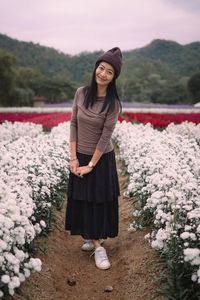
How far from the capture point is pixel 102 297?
9.40 feet

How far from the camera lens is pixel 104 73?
2.92 metres

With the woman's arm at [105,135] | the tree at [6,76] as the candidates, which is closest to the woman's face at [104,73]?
the woman's arm at [105,135]

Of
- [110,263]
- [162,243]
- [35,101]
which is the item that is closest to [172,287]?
[162,243]

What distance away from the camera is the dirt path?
2768 mm

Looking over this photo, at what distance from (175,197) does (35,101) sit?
5039 cm

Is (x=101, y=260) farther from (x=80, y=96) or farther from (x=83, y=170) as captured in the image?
(x=80, y=96)

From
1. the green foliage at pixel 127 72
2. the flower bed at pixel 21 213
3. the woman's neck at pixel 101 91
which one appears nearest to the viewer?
the flower bed at pixel 21 213

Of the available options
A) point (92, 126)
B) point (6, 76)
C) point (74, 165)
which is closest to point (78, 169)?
point (74, 165)

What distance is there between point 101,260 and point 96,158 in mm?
1297

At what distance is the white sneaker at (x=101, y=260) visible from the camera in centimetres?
328

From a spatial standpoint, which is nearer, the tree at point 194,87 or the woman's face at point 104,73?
the woman's face at point 104,73

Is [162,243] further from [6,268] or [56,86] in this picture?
[56,86]

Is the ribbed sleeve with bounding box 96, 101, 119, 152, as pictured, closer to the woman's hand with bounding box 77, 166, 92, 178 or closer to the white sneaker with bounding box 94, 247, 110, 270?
the woman's hand with bounding box 77, 166, 92, 178

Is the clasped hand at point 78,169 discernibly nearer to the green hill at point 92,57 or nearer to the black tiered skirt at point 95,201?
the black tiered skirt at point 95,201
